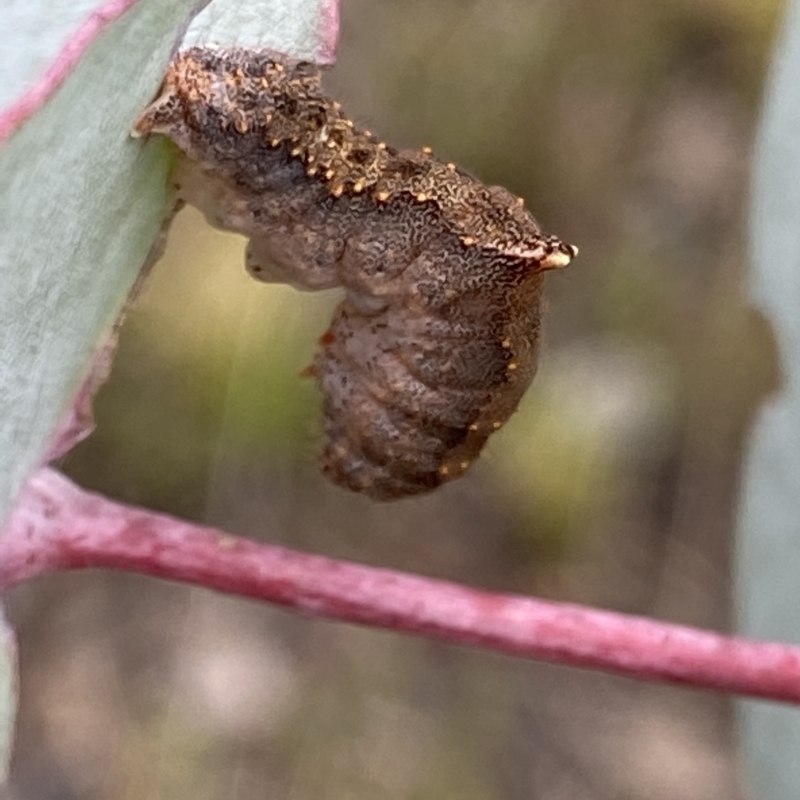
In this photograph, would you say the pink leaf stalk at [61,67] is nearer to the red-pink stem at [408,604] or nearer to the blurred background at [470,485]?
the red-pink stem at [408,604]

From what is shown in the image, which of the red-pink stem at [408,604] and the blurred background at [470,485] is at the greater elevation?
the red-pink stem at [408,604]

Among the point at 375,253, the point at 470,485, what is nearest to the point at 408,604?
the point at 375,253

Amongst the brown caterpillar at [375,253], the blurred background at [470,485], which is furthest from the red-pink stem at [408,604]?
the blurred background at [470,485]

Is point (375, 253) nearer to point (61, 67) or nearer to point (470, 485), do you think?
point (61, 67)

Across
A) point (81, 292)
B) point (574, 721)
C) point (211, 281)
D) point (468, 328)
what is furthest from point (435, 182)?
point (574, 721)

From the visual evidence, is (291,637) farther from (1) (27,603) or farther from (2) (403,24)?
(2) (403,24)

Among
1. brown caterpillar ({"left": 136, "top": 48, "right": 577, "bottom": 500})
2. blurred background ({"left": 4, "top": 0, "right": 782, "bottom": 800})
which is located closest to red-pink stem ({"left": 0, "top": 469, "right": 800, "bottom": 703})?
brown caterpillar ({"left": 136, "top": 48, "right": 577, "bottom": 500})

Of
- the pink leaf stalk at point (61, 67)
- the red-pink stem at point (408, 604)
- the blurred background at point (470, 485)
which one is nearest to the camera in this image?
the pink leaf stalk at point (61, 67)
